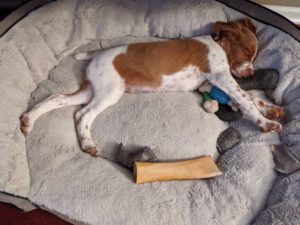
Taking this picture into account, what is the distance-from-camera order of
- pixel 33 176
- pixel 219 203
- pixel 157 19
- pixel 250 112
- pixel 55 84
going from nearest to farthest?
pixel 219 203 → pixel 33 176 → pixel 250 112 → pixel 55 84 → pixel 157 19

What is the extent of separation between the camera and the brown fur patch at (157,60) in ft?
7.23

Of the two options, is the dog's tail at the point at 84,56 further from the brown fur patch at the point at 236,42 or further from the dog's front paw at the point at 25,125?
the brown fur patch at the point at 236,42

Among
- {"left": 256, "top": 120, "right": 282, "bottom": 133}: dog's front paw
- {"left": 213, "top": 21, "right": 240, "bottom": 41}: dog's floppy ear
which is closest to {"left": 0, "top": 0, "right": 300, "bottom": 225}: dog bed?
{"left": 256, "top": 120, "right": 282, "bottom": 133}: dog's front paw

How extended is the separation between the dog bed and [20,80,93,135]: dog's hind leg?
4 cm

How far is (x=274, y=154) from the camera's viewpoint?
1986 millimetres

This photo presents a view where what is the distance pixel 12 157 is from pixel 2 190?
0.61 ft

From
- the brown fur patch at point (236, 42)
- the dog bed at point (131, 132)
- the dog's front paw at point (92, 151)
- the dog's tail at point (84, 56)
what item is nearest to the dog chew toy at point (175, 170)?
the dog bed at point (131, 132)

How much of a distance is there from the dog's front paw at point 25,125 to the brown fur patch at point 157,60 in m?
0.52

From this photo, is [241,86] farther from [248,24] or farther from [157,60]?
[157,60]

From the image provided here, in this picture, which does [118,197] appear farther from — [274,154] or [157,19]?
[157,19]

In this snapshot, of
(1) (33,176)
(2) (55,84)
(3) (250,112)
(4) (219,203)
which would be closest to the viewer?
(4) (219,203)

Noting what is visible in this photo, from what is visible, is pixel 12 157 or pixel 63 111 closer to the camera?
pixel 12 157

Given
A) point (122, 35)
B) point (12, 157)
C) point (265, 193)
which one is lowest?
point (265, 193)

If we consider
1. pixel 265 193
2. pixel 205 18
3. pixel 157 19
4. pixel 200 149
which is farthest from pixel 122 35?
pixel 265 193
